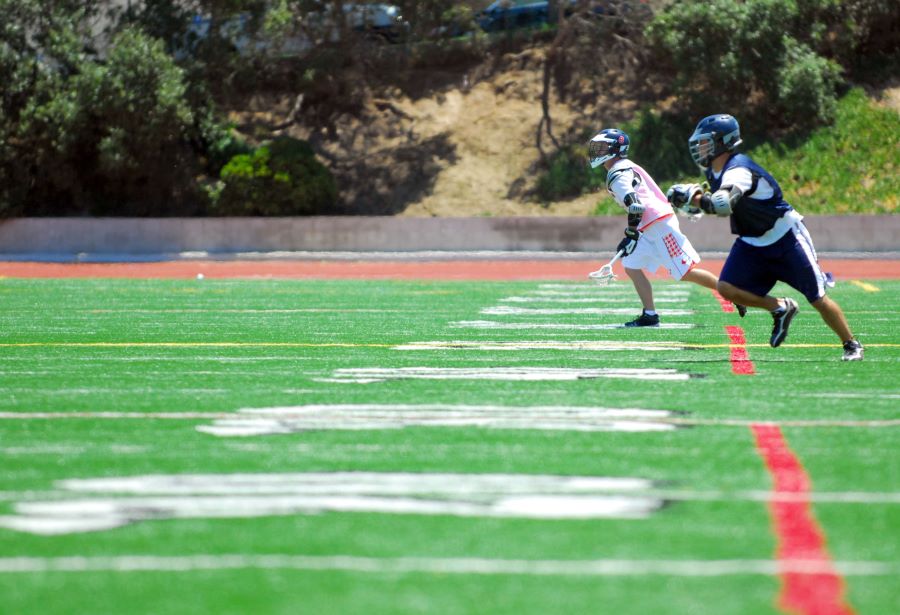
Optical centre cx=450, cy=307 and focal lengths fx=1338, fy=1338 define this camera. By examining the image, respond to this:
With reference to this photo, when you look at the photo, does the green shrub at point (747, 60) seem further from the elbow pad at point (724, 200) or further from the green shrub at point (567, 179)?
the elbow pad at point (724, 200)

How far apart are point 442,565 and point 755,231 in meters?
5.98

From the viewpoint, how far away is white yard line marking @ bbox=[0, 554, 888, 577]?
4234mm

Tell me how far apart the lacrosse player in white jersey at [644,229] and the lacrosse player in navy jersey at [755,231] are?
2.55 metres

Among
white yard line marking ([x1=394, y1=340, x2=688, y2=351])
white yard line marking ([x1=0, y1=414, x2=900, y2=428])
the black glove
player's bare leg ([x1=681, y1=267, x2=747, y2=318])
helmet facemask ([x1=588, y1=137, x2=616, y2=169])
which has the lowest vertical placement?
white yard line marking ([x1=394, y1=340, x2=688, y2=351])

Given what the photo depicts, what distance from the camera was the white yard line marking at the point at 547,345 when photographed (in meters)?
11.2

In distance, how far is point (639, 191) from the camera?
13.0 metres

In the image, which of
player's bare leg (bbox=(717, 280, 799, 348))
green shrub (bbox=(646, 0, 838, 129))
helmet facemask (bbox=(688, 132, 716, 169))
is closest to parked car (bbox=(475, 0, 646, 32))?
green shrub (bbox=(646, 0, 838, 129))

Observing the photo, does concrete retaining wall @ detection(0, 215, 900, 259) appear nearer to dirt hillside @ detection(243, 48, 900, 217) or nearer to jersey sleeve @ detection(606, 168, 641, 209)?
dirt hillside @ detection(243, 48, 900, 217)

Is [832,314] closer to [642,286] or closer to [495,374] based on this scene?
[495,374]

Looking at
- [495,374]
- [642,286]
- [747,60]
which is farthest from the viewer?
[747,60]

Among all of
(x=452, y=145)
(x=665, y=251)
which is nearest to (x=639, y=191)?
(x=665, y=251)

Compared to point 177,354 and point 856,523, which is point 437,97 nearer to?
point 177,354

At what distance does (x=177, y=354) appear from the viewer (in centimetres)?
1094

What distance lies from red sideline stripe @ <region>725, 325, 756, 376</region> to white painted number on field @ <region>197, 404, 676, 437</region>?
2.18m
